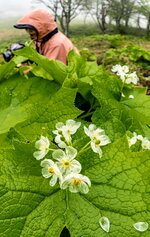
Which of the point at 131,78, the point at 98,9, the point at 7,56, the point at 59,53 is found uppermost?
the point at 131,78

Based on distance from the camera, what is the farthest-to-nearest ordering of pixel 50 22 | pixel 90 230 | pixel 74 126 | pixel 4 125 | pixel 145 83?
pixel 145 83 < pixel 50 22 < pixel 4 125 < pixel 74 126 < pixel 90 230

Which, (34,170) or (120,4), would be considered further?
(120,4)

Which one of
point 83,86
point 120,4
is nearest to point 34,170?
point 83,86

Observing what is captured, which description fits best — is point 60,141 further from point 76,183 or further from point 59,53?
point 59,53

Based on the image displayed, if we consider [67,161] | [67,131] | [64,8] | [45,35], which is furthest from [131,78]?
[64,8]

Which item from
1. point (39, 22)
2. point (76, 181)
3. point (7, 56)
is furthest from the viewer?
point (39, 22)

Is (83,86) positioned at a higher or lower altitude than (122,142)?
lower

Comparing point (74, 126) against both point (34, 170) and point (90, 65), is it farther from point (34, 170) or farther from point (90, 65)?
point (90, 65)
